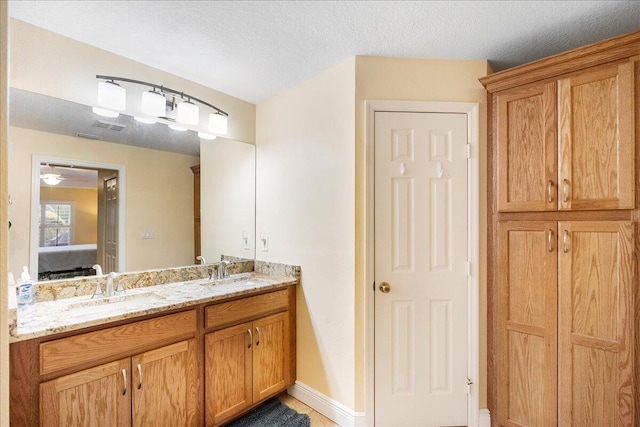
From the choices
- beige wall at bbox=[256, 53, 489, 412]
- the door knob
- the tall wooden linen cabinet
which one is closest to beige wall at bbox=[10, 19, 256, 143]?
beige wall at bbox=[256, 53, 489, 412]

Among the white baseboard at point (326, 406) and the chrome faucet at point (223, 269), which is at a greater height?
the chrome faucet at point (223, 269)

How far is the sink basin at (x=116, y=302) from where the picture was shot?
1545mm

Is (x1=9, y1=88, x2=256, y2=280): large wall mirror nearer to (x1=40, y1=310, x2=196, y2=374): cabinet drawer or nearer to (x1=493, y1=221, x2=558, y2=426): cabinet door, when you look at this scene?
(x1=40, y1=310, x2=196, y2=374): cabinet drawer

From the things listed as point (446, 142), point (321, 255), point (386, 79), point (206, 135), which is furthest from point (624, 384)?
point (206, 135)

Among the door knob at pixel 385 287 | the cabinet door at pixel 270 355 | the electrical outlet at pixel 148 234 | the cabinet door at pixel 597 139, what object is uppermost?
the cabinet door at pixel 597 139

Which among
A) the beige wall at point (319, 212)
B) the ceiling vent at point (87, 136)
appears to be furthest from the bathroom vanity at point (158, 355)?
the ceiling vent at point (87, 136)

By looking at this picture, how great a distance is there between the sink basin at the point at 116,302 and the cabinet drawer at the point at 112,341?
13 centimetres

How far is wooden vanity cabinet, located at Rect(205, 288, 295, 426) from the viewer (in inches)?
70.1

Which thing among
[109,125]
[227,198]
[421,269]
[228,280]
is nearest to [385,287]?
[421,269]

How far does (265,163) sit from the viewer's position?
2.52 meters

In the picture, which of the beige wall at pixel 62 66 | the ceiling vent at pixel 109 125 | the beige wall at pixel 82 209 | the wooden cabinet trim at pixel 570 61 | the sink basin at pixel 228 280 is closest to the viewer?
the wooden cabinet trim at pixel 570 61

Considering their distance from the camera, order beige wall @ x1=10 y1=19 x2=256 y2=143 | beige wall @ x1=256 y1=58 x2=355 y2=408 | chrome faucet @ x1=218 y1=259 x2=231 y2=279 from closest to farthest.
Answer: beige wall @ x1=10 y1=19 x2=256 y2=143
beige wall @ x1=256 y1=58 x2=355 y2=408
chrome faucet @ x1=218 y1=259 x2=231 y2=279

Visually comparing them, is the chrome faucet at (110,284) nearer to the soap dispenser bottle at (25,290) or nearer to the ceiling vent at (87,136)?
the soap dispenser bottle at (25,290)

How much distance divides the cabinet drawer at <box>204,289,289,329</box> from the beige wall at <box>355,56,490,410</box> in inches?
23.8
